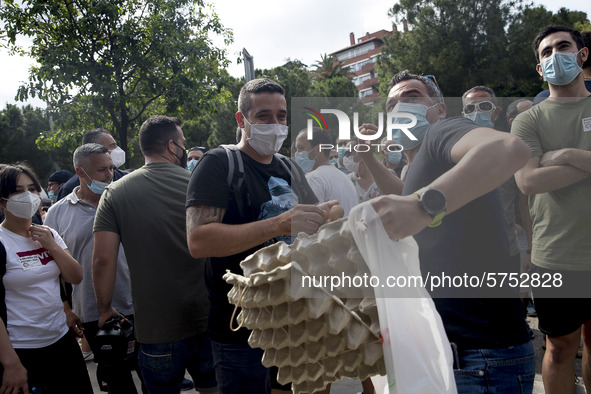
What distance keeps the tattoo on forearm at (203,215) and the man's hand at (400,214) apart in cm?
97

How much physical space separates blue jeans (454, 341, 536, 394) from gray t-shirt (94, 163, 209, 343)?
61.0 inches

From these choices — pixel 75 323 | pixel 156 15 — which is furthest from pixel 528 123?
pixel 156 15

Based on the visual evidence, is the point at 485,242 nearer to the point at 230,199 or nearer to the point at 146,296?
the point at 230,199

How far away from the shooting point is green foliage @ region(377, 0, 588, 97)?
647cm

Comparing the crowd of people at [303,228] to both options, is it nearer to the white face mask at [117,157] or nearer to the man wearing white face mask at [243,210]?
the man wearing white face mask at [243,210]

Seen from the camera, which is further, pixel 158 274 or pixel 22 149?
pixel 22 149

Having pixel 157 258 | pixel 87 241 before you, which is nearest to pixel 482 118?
pixel 157 258

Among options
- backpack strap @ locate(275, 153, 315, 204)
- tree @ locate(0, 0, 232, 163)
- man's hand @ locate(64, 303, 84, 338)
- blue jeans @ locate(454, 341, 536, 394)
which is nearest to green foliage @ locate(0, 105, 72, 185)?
tree @ locate(0, 0, 232, 163)

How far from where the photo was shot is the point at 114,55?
32.0 ft

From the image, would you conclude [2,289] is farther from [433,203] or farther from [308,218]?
[433,203]

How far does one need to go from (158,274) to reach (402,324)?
1741 mm

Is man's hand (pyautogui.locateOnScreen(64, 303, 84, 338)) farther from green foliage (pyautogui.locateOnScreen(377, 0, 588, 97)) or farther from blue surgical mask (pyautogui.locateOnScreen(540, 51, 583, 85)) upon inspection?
green foliage (pyautogui.locateOnScreen(377, 0, 588, 97))

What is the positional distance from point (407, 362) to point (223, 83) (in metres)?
11.4

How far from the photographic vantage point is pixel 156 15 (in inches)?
398
